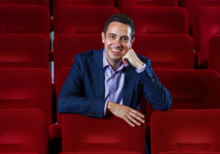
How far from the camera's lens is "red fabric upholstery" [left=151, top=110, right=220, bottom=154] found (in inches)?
15.7

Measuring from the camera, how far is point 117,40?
470mm

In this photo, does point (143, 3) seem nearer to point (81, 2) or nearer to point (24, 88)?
point (81, 2)

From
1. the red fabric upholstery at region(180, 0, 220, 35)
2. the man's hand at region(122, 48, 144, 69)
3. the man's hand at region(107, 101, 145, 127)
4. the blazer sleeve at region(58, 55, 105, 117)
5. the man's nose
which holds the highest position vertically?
the red fabric upholstery at region(180, 0, 220, 35)

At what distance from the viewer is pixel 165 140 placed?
400 mm

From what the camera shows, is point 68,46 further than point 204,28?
No

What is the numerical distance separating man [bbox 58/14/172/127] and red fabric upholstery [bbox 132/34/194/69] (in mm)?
127

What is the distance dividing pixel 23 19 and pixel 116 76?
313 mm

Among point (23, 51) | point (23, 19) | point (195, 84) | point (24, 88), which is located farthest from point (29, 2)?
point (195, 84)

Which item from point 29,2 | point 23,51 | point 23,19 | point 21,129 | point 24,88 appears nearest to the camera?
point 21,129

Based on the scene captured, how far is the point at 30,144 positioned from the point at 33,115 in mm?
34

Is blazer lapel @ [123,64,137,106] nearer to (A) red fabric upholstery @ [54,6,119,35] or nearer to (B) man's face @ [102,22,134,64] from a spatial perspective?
(B) man's face @ [102,22,134,64]

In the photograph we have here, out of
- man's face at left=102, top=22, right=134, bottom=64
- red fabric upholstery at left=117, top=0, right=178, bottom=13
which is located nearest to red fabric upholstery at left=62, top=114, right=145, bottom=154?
man's face at left=102, top=22, right=134, bottom=64

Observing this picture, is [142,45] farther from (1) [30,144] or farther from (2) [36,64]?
(1) [30,144]

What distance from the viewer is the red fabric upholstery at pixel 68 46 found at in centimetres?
61
